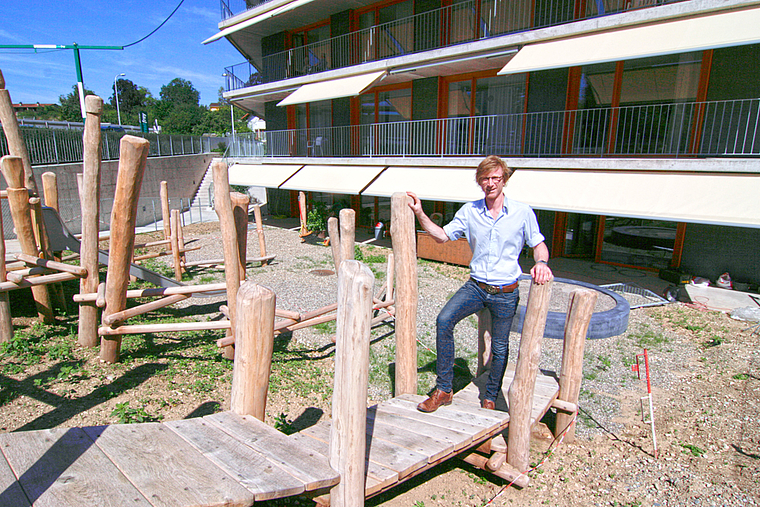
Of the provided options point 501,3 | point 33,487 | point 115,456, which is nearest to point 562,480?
point 115,456

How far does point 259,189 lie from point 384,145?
1292 centimetres

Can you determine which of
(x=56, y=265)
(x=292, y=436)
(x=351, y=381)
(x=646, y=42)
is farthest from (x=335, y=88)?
(x=351, y=381)

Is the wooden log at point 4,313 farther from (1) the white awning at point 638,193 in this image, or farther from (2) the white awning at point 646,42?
(2) the white awning at point 646,42

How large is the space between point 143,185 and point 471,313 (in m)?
20.9

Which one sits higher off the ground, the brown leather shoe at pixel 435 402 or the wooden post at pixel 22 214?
the wooden post at pixel 22 214

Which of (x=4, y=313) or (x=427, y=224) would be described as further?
(x=4, y=313)

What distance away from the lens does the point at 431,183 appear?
12.7 metres

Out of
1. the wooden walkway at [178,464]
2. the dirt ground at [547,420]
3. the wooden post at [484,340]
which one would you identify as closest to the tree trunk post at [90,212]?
the dirt ground at [547,420]

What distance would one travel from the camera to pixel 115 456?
6.74 feet

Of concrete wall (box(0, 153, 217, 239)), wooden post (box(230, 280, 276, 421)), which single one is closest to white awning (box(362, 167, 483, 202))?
wooden post (box(230, 280, 276, 421))

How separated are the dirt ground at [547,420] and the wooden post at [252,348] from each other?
52.4 inches

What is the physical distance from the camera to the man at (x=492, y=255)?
10.8 ft

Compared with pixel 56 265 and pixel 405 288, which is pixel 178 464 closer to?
pixel 405 288

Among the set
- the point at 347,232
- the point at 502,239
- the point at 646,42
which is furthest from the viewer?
the point at 646,42
